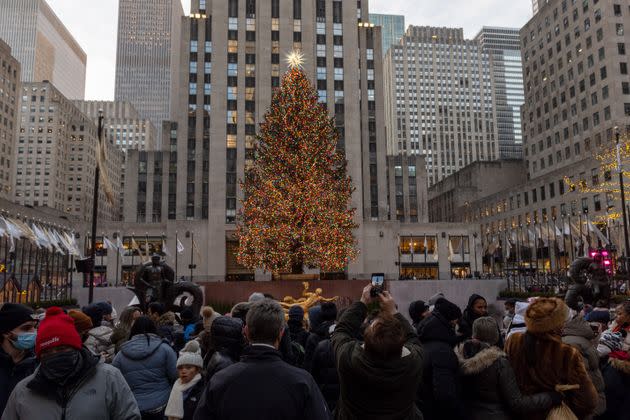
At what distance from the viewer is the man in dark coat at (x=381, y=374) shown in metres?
4.00

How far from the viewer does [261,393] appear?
138 inches

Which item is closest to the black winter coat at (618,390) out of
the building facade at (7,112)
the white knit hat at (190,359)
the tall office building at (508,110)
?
the white knit hat at (190,359)

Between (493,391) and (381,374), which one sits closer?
(381,374)

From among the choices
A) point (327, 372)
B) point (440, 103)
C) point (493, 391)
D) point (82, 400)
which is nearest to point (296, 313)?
point (327, 372)

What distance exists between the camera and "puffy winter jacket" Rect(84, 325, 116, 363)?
743 cm

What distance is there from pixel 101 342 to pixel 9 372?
2.84 metres

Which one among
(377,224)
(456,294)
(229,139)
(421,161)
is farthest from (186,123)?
(456,294)

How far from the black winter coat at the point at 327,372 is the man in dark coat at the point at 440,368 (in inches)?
46.8

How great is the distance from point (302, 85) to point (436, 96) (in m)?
141

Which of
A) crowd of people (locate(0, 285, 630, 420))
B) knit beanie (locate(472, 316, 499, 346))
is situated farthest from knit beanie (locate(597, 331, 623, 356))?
knit beanie (locate(472, 316, 499, 346))

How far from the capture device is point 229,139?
69000 mm

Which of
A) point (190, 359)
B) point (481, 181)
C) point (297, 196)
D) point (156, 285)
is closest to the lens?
point (190, 359)

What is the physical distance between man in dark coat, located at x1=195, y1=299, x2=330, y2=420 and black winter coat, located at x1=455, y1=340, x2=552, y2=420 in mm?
1933

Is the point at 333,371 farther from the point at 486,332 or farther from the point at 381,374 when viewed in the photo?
the point at 381,374
